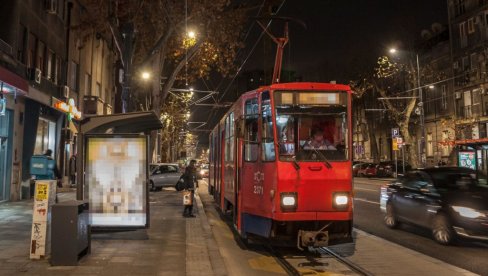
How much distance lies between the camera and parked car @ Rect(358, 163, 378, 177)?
47.0m

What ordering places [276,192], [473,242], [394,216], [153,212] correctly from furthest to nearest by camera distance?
[153,212]
[394,216]
[473,242]
[276,192]

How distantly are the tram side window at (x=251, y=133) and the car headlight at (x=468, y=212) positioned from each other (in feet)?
14.6

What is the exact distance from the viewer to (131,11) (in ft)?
60.3

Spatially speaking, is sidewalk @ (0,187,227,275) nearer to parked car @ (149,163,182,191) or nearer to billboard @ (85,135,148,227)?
billboard @ (85,135,148,227)

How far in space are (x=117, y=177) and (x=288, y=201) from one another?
3711 mm

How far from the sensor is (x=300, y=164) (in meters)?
9.05

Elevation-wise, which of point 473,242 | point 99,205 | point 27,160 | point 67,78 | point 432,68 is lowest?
point 473,242

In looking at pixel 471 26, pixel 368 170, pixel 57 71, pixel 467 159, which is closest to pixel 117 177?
pixel 57 71

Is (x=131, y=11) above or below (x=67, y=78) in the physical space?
above

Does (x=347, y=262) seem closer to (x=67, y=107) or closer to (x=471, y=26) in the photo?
(x=67, y=107)

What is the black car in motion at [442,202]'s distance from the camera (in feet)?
32.8

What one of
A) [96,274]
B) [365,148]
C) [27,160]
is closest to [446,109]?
[365,148]

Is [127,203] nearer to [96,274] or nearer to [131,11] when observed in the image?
[96,274]

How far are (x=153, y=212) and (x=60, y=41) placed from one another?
37.1ft
